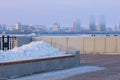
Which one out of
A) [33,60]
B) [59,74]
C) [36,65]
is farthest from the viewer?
[36,65]

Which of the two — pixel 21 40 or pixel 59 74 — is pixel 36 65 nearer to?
pixel 59 74

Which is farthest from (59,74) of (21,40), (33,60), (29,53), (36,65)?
(21,40)

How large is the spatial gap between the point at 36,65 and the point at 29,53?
0.93 metres

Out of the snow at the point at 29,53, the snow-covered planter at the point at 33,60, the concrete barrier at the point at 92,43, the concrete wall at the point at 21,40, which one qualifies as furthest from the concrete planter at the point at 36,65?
the concrete barrier at the point at 92,43

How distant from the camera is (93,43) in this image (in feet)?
113

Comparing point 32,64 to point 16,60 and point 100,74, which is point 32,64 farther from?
point 100,74

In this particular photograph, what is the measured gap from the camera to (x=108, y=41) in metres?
34.2

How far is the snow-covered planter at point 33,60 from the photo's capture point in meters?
17.3

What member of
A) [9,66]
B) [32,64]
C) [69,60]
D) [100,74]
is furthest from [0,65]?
[69,60]

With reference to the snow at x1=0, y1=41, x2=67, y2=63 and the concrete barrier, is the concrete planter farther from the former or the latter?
the concrete barrier

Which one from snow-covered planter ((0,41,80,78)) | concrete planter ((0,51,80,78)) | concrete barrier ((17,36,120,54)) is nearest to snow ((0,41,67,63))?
snow-covered planter ((0,41,80,78))

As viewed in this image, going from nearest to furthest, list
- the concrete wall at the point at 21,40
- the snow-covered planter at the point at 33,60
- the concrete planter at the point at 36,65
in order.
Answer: the concrete planter at the point at 36,65
the snow-covered planter at the point at 33,60
the concrete wall at the point at 21,40

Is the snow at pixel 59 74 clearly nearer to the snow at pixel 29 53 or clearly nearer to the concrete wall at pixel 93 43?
the snow at pixel 29 53

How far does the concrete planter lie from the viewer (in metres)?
17.1
